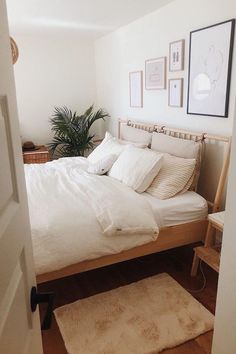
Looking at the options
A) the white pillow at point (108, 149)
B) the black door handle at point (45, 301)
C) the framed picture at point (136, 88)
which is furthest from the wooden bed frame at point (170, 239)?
the framed picture at point (136, 88)

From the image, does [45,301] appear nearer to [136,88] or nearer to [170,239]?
[170,239]

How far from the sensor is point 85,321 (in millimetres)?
1890

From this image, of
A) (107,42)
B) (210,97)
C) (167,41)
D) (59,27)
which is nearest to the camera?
(210,97)

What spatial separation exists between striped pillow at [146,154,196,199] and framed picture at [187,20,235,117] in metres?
0.51

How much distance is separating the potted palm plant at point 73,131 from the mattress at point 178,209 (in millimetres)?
2278

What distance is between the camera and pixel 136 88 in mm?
3660

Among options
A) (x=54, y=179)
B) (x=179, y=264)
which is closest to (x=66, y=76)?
(x=54, y=179)

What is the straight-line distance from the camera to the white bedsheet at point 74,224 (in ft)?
5.90

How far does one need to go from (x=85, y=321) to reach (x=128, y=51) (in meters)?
3.24

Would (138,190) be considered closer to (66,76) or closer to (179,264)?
(179,264)

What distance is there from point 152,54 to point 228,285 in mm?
2782

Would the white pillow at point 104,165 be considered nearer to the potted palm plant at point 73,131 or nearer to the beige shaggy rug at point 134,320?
the beige shaggy rug at point 134,320

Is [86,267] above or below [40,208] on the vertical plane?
below

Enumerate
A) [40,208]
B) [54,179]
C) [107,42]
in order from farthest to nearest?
[107,42], [54,179], [40,208]
